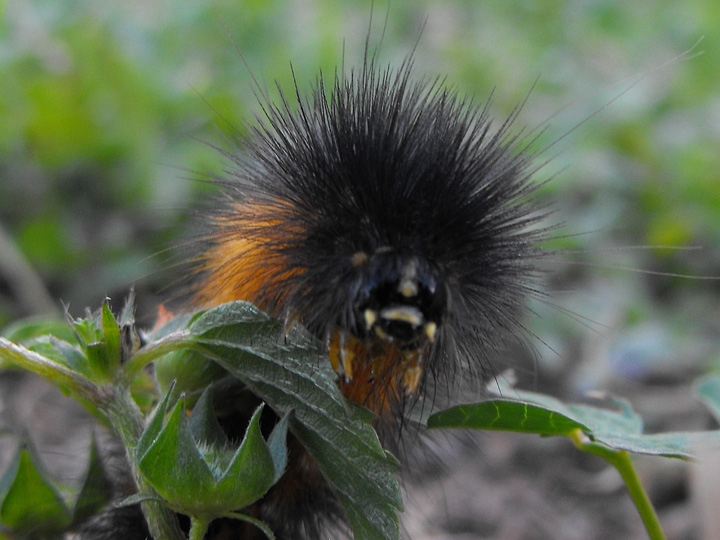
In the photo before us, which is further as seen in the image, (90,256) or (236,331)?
(90,256)

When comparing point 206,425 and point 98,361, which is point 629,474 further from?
point 98,361

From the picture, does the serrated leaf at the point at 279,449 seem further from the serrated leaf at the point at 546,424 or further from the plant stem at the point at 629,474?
the plant stem at the point at 629,474

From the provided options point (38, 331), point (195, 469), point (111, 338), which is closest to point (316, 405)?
point (195, 469)

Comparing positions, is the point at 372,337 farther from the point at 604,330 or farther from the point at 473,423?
the point at 604,330

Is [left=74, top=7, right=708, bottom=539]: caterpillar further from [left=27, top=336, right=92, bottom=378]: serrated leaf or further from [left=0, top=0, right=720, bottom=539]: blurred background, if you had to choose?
[left=0, top=0, right=720, bottom=539]: blurred background

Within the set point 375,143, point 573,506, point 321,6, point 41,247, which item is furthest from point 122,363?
point 321,6

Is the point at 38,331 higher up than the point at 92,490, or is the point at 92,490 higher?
the point at 38,331

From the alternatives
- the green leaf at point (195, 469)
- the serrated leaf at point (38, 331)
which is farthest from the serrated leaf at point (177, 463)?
the serrated leaf at point (38, 331)
